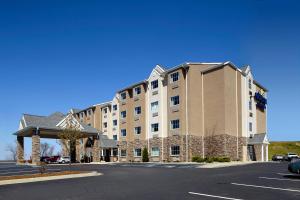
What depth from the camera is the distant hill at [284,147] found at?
76637 mm

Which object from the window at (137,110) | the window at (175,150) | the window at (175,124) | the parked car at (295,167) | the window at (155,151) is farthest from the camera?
the window at (137,110)

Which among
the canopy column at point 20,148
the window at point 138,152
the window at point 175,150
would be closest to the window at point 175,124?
the window at point 175,150

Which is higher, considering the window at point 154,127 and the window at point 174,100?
the window at point 174,100

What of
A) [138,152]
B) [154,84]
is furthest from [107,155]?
[154,84]

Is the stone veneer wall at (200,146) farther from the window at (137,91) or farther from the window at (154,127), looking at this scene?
the window at (137,91)

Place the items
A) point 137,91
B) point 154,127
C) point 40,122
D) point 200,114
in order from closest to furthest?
point 200,114 < point 40,122 < point 154,127 < point 137,91

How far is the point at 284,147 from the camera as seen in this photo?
80.1m

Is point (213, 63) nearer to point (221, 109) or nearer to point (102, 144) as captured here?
point (221, 109)

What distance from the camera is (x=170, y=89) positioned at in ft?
160

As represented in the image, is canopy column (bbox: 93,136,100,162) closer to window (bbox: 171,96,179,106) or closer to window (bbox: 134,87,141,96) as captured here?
window (bbox: 134,87,141,96)

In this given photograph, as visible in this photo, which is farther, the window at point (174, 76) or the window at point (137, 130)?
the window at point (137, 130)

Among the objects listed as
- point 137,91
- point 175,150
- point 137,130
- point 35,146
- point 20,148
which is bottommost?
point 175,150

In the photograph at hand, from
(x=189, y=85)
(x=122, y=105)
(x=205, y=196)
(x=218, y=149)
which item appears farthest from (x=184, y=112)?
(x=205, y=196)

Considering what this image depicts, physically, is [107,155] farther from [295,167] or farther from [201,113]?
[295,167]
